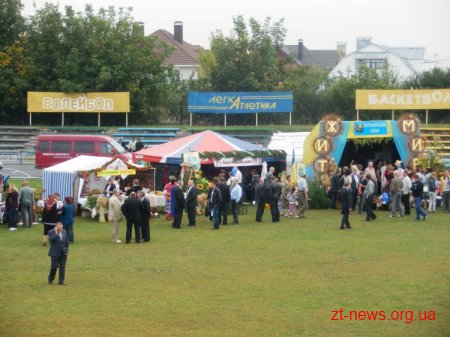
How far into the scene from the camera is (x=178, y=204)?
25.2m

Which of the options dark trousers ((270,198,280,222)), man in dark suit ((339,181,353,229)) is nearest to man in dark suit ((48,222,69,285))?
man in dark suit ((339,181,353,229))

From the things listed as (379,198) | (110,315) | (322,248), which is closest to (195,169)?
(379,198)

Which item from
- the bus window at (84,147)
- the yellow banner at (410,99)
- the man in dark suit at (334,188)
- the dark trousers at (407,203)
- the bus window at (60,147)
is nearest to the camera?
the dark trousers at (407,203)

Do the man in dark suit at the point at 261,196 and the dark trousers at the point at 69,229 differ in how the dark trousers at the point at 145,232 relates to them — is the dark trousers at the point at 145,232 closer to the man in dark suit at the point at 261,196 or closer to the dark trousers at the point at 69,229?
the dark trousers at the point at 69,229

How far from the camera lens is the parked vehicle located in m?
38.4

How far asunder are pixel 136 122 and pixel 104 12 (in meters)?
6.49

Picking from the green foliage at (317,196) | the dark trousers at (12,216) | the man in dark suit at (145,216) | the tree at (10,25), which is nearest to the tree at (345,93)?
the tree at (10,25)

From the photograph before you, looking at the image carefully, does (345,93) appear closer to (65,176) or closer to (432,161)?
(432,161)

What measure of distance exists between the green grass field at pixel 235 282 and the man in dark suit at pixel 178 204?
0.29 m

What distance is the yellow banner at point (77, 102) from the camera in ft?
158

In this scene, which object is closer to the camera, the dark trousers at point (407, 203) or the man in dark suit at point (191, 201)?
the man in dark suit at point (191, 201)

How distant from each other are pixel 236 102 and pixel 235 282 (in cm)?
3114

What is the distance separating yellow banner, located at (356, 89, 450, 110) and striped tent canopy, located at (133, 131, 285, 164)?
14823 millimetres

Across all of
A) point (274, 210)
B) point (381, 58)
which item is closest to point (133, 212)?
point (274, 210)
